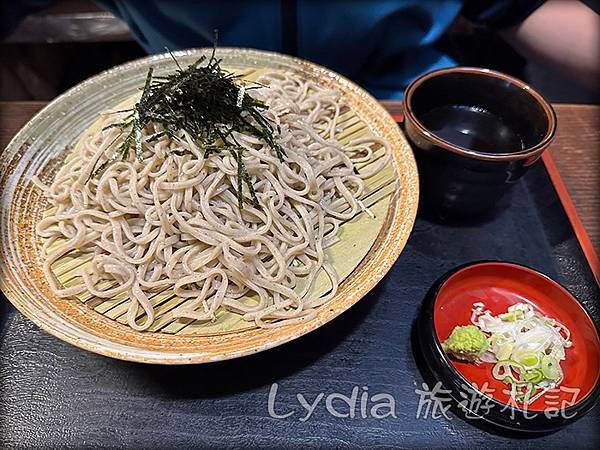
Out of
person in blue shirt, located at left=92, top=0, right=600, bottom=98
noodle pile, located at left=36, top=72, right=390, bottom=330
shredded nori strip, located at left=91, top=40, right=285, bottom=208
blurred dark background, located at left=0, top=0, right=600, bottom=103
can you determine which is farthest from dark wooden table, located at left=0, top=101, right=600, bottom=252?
blurred dark background, located at left=0, top=0, right=600, bottom=103

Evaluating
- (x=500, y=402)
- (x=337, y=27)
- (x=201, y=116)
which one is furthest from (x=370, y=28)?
(x=500, y=402)

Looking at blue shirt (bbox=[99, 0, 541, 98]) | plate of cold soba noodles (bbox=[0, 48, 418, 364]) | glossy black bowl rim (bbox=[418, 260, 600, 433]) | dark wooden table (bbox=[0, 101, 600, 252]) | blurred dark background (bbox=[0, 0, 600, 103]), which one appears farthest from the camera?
blurred dark background (bbox=[0, 0, 600, 103])

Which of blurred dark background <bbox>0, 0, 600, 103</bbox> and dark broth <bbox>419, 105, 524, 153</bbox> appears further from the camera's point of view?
blurred dark background <bbox>0, 0, 600, 103</bbox>

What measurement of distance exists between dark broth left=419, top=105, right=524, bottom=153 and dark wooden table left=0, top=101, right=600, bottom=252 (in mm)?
293

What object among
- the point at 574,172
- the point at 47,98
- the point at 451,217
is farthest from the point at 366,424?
the point at 47,98

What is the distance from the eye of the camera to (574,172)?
182 centimetres

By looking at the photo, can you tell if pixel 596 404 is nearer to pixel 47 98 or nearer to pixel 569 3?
pixel 569 3

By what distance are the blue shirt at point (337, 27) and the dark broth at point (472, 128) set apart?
530 millimetres

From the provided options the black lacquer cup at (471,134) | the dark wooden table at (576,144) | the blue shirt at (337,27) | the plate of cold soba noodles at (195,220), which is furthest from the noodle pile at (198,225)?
the blue shirt at (337,27)

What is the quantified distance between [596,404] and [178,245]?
1.11 metres

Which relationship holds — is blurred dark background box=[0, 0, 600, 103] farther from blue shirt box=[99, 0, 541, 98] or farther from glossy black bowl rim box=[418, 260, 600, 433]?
glossy black bowl rim box=[418, 260, 600, 433]

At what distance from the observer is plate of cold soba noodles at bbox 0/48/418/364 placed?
1.21m

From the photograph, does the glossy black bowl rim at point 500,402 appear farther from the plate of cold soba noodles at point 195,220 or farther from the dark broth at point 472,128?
the dark broth at point 472,128

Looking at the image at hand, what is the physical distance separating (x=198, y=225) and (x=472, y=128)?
3.04 feet
